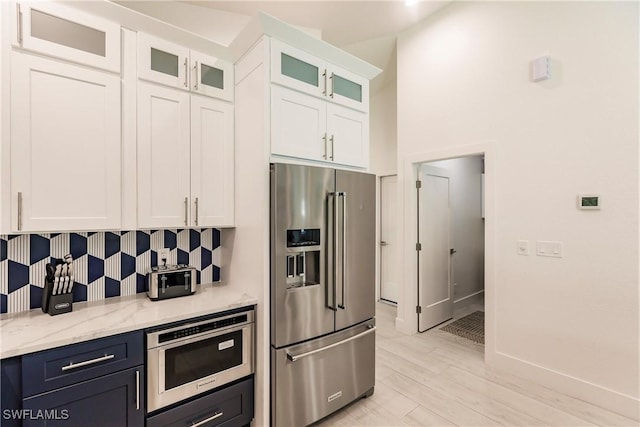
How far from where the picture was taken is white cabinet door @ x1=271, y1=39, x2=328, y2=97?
6.52 feet

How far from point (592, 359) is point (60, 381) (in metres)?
3.55

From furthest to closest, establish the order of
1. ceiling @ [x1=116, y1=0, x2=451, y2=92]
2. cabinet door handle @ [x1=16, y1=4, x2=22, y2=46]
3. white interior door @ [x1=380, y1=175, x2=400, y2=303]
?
white interior door @ [x1=380, y1=175, x2=400, y2=303], ceiling @ [x1=116, y1=0, x2=451, y2=92], cabinet door handle @ [x1=16, y1=4, x2=22, y2=46]

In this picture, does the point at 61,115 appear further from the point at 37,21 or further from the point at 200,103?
the point at 200,103

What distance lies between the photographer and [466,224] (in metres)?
4.75

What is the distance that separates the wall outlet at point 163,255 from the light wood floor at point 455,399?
5.61 feet

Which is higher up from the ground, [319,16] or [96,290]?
[319,16]

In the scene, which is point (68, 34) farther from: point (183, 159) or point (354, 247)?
point (354, 247)

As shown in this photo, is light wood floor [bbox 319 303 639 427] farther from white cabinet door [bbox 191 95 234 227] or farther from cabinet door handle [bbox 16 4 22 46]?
cabinet door handle [bbox 16 4 22 46]

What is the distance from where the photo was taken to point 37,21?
162 cm

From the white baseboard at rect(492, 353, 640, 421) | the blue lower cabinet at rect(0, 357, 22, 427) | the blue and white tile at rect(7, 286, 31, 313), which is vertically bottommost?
the white baseboard at rect(492, 353, 640, 421)

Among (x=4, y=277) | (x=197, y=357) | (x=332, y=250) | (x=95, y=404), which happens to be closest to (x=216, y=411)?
(x=197, y=357)

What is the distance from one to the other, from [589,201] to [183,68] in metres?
3.23

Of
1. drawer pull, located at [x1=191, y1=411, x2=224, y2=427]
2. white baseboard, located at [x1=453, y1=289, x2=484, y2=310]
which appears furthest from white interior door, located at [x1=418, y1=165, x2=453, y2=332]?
drawer pull, located at [x1=191, y1=411, x2=224, y2=427]

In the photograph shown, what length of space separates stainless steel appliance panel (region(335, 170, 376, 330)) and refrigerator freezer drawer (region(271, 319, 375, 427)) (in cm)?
16
